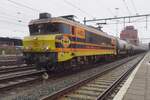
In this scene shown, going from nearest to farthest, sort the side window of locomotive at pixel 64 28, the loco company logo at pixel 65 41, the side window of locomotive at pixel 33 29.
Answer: the loco company logo at pixel 65 41, the side window of locomotive at pixel 64 28, the side window of locomotive at pixel 33 29

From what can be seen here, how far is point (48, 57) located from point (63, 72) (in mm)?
3450

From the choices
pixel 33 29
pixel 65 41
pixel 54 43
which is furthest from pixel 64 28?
pixel 33 29

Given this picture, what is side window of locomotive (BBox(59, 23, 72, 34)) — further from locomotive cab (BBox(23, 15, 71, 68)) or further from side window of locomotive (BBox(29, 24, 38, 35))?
side window of locomotive (BBox(29, 24, 38, 35))

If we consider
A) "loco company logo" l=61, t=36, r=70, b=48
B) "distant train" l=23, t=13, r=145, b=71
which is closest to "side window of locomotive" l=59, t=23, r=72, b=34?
"distant train" l=23, t=13, r=145, b=71

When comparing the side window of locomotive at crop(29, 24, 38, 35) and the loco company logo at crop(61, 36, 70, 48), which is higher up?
the side window of locomotive at crop(29, 24, 38, 35)

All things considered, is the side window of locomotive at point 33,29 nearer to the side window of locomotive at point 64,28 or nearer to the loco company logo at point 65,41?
the side window of locomotive at point 64,28

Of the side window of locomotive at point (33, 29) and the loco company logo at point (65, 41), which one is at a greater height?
the side window of locomotive at point (33, 29)

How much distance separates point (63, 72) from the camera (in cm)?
1516

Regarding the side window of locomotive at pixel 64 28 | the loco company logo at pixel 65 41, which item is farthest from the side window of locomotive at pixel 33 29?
the loco company logo at pixel 65 41

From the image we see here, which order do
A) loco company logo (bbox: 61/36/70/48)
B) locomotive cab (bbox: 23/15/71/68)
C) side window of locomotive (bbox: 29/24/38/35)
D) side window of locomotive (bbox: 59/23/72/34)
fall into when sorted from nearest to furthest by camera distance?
locomotive cab (bbox: 23/15/71/68) < loco company logo (bbox: 61/36/70/48) < side window of locomotive (bbox: 59/23/72/34) < side window of locomotive (bbox: 29/24/38/35)

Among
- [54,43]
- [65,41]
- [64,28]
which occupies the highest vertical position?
[64,28]

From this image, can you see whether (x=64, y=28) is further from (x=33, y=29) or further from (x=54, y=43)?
(x=33, y=29)

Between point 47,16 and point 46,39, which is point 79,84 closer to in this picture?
point 46,39

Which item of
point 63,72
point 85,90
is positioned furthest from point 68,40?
point 85,90
